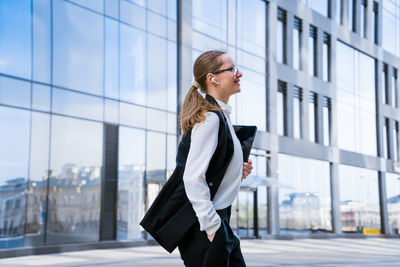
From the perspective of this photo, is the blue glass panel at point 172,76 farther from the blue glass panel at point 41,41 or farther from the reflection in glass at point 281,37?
the reflection in glass at point 281,37

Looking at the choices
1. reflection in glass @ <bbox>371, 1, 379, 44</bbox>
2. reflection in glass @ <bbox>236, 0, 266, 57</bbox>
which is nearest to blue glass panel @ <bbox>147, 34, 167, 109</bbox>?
reflection in glass @ <bbox>236, 0, 266, 57</bbox>

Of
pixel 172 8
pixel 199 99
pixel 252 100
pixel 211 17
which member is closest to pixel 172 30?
pixel 172 8

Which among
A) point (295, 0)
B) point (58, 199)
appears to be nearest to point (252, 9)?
point (295, 0)

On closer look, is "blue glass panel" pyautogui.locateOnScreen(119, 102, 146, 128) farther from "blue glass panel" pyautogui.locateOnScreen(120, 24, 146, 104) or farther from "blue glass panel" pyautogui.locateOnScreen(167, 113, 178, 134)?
"blue glass panel" pyautogui.locateOnScreen(167, 113, 178, 134)

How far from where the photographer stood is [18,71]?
15672 millimetres

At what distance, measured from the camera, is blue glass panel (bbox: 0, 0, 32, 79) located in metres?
15.5

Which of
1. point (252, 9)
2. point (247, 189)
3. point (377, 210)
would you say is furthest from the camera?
point (377, 210)

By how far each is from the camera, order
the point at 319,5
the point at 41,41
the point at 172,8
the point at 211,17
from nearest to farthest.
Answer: the point at 41,41
the point at 172,8
the point at 211,17
the point at 319,5

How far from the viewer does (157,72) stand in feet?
67.9

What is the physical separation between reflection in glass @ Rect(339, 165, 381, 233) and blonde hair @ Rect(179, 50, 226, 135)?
29.0 m

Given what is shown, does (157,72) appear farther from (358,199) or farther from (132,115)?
(358,199)

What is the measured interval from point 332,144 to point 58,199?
17881mm

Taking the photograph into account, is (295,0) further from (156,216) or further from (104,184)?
(156,216)

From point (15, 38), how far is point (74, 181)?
439cm
